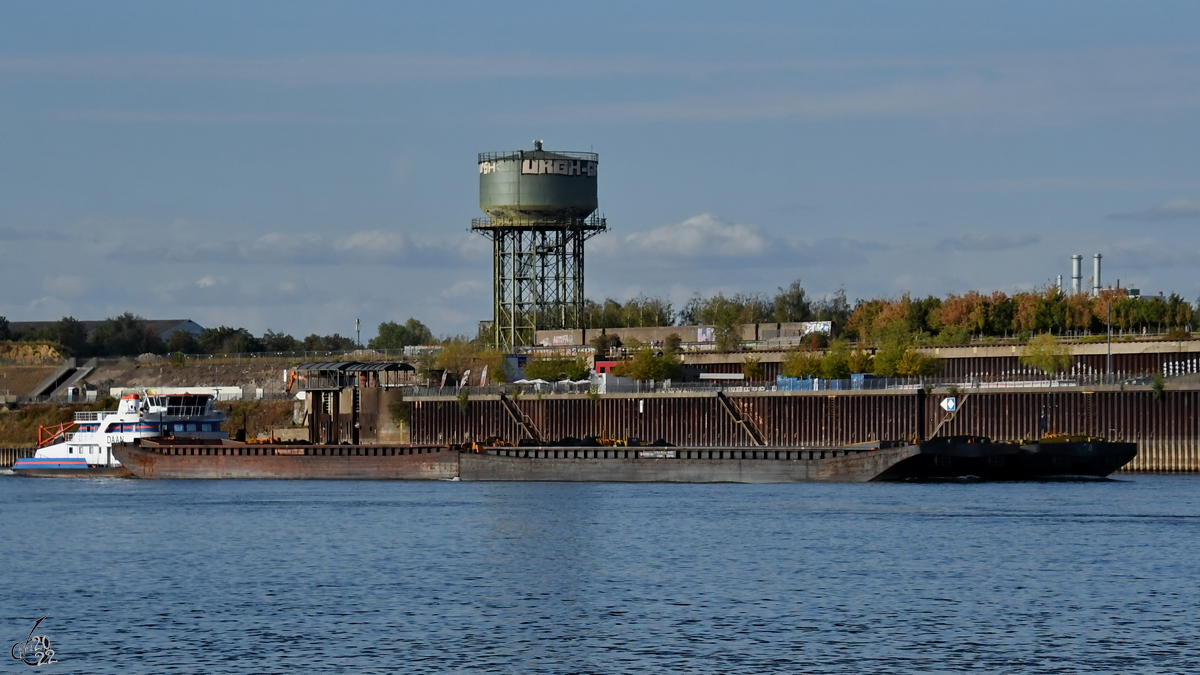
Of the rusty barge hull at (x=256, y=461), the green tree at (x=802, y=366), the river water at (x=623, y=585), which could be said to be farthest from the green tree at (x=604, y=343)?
the river water at (x=623, y=585)

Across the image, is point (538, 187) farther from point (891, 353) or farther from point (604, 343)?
point (891, 353)

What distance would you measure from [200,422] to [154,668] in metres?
92.6

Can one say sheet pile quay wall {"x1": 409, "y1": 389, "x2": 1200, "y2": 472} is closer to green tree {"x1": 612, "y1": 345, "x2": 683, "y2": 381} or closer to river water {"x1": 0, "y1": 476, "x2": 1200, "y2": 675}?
green tree {"x1": 612, "y1": 345, "x2": 683, "y2": 381}

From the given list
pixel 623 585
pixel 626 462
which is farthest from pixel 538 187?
pixel 623 585

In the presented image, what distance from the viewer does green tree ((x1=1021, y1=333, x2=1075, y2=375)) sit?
5728 inches

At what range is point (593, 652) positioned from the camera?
45594 millimetres

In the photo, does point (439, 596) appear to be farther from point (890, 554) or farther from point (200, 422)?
point (200, 422)

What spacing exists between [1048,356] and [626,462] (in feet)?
154

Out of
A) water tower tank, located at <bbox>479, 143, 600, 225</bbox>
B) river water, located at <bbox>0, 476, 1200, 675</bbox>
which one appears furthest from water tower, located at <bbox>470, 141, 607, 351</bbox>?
river water, located at <bbox>0, 476, 1200, 675</bbox>

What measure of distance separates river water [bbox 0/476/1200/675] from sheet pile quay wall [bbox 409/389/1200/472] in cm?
2716

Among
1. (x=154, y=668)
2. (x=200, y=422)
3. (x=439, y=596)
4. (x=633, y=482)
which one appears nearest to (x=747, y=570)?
(x=439, y=596)

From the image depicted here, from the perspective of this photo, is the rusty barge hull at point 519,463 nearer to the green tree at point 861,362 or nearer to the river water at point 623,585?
the river water at point 623,585

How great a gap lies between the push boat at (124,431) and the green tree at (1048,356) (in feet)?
211

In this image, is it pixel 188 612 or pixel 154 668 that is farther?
pixel 188 612
